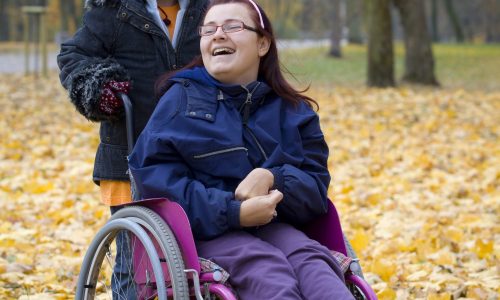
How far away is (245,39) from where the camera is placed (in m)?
3.13

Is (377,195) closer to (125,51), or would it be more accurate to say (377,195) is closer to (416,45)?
(125,51)

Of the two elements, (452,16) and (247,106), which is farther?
(452,16)

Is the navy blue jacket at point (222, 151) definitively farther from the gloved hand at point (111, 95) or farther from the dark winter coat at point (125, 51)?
the dark winter coat at point (125, 51)

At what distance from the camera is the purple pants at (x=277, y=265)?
106 inches

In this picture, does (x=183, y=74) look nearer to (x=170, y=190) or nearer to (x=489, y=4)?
(x=170, y=190)

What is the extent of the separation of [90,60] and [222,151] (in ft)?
2.46

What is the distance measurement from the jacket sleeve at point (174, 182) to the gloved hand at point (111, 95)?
363 millimetres

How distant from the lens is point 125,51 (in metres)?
3.54

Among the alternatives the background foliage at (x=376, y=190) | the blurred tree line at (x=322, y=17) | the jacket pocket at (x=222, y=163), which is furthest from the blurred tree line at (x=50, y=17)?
the jacket pocket at (x=222, y=163)

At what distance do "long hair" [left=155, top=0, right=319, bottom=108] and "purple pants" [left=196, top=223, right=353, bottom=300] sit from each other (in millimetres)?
492

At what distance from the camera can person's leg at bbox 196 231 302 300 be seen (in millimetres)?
2682

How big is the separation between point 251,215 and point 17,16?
53.8m

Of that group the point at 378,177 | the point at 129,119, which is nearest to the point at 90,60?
the point at 129,119

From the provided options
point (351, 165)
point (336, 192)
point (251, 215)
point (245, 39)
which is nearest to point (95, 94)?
point (245, 39)
